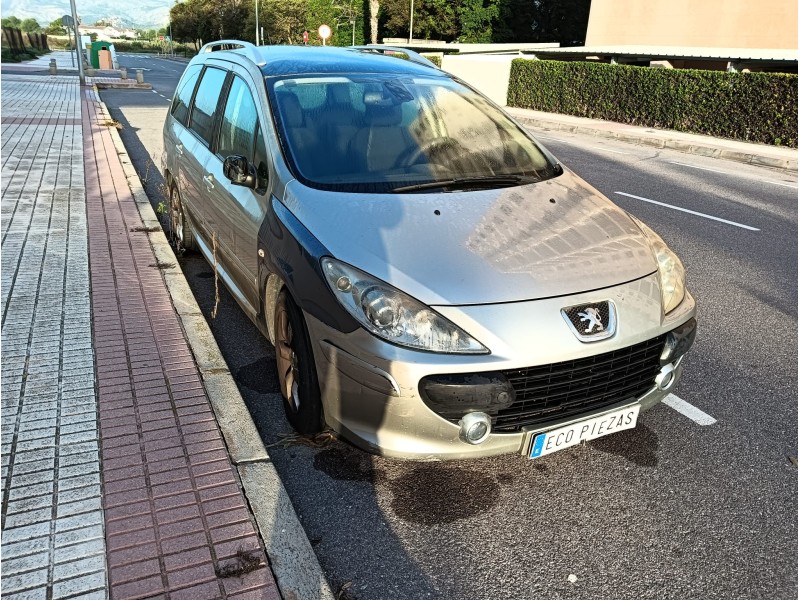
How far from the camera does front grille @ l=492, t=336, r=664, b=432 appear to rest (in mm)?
2457

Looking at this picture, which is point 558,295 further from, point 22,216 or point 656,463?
point 22,216

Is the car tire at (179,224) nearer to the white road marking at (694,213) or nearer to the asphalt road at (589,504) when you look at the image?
the asphalt road at (589,504)

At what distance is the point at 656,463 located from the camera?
120 inches

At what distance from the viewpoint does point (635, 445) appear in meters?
3.19

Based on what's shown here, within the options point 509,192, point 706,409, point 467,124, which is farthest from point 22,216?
point 706,409

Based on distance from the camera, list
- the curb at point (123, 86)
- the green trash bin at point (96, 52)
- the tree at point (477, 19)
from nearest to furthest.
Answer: the curb at point (123, 86)
the green trash bin at point (96, 52)
the tree at point (477, 19)

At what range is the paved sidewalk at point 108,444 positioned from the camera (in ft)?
7.25

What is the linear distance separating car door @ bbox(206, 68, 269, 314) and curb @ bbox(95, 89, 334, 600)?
425 mm

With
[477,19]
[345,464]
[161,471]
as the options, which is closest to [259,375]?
[345,464]

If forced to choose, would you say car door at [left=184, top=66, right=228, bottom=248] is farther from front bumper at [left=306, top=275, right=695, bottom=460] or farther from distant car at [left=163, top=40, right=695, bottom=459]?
front bumper at [left=306, top=275, right=695, bottom=460]

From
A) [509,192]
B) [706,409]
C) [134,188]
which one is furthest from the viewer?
[134,188]

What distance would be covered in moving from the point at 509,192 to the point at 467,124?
774 mm

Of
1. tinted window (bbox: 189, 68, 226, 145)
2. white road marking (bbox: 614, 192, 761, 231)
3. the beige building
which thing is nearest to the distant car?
tinted window (bbox: 189, 68, 226, 145)

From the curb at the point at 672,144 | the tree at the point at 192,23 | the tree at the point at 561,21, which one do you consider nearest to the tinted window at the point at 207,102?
the curb at the point at 672,144
